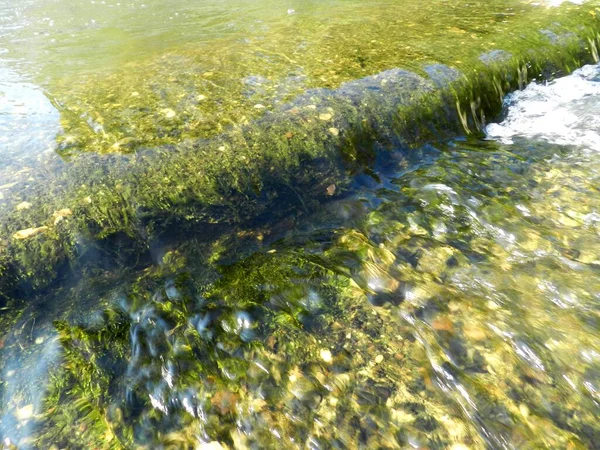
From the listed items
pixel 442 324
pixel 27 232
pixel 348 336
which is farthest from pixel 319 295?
pixel 27 232

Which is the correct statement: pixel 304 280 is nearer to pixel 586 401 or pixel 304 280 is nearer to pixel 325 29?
pixel 586 401

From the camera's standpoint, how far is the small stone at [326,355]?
3.17 meters

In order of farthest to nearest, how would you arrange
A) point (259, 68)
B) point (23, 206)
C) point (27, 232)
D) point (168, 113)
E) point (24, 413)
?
1. point (259, 68)
2. point (168, 113)
3. point (23, 206)
4. point (27, 232)
5. point (24, 413)

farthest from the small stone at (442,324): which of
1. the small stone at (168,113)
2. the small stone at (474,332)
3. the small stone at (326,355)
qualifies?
the small stone at (168,113)

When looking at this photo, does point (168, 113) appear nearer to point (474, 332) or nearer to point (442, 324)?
point (442, 324)

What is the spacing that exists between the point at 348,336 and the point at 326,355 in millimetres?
264

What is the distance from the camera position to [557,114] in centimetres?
661

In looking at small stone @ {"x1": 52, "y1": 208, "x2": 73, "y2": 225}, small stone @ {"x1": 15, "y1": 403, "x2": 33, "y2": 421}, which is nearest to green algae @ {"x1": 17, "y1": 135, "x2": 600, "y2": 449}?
small stone @ {"x1": 15, "y1": 403, "x2": 33, "y2": 421}

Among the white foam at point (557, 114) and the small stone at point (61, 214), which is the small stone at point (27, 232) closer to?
the small stone at point (61, 214)

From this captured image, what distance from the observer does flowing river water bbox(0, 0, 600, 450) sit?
288 centimetres

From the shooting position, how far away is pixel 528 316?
134 inches

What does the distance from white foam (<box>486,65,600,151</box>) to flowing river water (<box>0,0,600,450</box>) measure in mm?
45

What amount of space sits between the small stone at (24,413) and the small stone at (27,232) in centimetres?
166

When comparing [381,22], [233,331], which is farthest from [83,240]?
[381,22]
